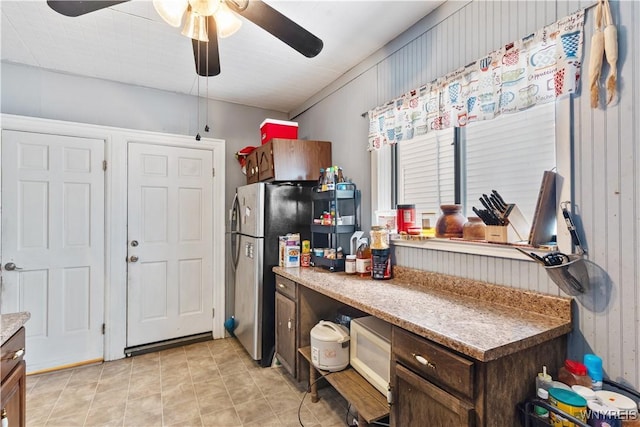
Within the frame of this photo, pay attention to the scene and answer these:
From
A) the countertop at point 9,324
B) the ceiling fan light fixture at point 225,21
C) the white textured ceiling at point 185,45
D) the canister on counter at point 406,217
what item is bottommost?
the countertop at point 9,324

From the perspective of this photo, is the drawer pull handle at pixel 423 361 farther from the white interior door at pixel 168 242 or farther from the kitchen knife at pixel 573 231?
the white interior door at pixel 168 242

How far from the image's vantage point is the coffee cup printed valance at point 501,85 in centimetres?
131

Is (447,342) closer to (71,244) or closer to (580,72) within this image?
(580,72)

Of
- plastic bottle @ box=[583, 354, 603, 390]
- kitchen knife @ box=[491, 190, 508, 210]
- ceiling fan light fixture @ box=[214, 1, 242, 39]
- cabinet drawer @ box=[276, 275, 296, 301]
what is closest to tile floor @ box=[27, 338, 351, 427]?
cabinet drawer @ box=[276, 275, 296, 301]

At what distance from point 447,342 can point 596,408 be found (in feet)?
1.59

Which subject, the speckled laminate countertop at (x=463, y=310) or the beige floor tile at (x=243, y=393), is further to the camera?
the beige floor tile at (x=243, y=393)

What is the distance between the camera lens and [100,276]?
9.18 feet

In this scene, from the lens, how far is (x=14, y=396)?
1187 mm

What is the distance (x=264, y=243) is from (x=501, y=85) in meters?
1.97

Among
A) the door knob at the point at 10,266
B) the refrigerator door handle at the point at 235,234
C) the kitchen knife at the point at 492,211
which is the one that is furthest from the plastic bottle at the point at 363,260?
the door knob at the point at 10,266

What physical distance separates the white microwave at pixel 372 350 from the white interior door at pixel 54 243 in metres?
2.37

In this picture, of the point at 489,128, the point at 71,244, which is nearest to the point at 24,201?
the point at 71,244

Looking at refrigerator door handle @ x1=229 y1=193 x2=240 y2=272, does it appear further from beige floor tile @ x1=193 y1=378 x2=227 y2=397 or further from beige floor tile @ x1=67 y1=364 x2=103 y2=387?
beige floor tile @ x1=67 y1=364 x2=103 y2=387

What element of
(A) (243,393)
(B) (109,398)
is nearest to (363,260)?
(A) (243,393)
